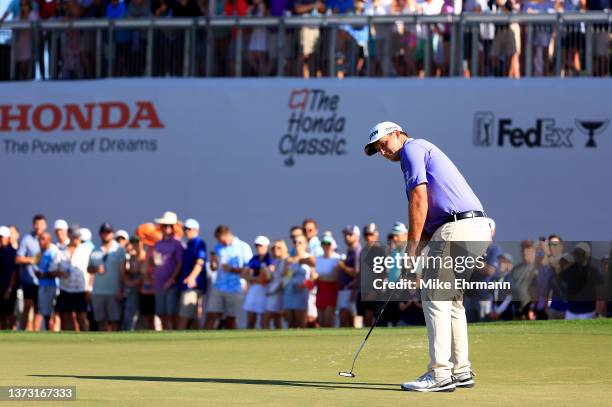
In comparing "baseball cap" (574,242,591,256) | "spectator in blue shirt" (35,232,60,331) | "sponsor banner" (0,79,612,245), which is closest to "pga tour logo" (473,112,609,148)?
"sponsor banner" (0,79,612,245)

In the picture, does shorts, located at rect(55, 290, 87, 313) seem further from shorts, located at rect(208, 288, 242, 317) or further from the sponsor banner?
the sponsor banner

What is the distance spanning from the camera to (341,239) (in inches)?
834

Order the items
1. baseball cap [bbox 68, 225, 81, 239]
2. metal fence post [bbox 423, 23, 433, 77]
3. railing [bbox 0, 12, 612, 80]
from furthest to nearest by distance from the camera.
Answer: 1. metal fence post [bbox 423, 23, 433, 77]
2. railing [bbox 0, 12, 612, 80]
3. baseball cap [bbox 68, 225, 81, 239]

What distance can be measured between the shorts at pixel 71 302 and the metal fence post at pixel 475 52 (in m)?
6.60

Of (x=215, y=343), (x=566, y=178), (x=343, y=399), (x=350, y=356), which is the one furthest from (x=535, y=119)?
(x=343, y=399)

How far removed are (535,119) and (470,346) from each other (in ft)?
30.8

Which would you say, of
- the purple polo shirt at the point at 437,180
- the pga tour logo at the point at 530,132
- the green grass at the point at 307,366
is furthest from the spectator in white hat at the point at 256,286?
the purple polo shirt at the point at 437,180

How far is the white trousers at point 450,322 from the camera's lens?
8.88 m

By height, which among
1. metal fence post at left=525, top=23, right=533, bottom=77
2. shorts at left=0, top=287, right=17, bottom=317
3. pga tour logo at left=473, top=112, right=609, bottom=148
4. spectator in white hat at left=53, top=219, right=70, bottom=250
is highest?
metal fence post at left=525, top=23, right=533, bottom=77

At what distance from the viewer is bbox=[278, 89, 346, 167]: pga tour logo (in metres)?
21.6

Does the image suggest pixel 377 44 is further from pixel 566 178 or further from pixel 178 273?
pixel 178 273

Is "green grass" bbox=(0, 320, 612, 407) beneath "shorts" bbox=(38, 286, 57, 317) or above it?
above

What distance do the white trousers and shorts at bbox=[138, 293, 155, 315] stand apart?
10.9 meters

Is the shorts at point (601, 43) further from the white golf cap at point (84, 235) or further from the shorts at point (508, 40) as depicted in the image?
the white golf cap at point (84, 235)
